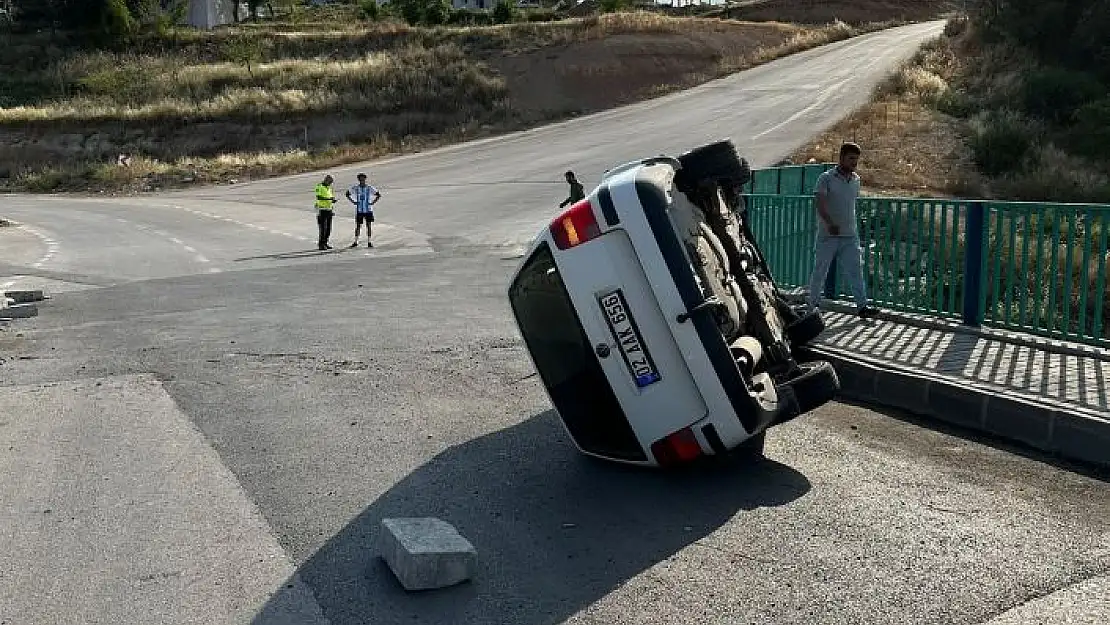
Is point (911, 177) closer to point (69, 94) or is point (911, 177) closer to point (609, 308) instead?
point (609, 308)

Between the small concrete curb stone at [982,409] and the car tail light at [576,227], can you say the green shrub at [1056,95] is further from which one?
the car tail light at [576,227]

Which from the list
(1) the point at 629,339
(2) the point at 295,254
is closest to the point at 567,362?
(1) the point at 629,339

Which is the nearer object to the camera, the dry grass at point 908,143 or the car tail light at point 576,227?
the car tail light at point 576,227

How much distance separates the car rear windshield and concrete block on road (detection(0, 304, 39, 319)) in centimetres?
984

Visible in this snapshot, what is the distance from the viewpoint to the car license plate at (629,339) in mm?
5965

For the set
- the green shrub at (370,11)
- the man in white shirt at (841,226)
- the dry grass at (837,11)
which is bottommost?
the man in white shirt at (841,226)

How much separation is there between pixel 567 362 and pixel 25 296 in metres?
11.7

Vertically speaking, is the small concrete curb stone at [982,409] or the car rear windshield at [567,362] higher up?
the car rear windshield at [567,362]

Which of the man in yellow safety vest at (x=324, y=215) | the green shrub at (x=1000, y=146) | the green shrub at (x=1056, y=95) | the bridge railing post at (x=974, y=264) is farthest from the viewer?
the green shrub at (x=1056, y=95)

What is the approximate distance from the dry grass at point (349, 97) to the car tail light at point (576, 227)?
4039 centimetres

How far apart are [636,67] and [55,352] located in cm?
4851

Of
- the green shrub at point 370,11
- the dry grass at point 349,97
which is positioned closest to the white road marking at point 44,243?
the dry grass at point 349,97

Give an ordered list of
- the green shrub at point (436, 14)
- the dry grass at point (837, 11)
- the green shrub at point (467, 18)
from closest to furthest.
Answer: the green shrub at point (436, 14), the green shrub at point (467, 18), the dry grass at point (837, 11)

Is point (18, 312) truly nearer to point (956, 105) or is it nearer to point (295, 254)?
point (295, 254)
